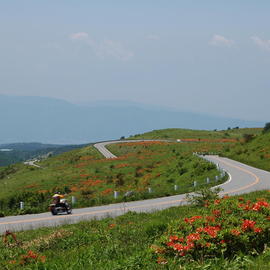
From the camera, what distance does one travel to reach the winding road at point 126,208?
19380 millimetres

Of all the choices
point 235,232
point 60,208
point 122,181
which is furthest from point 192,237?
point 122,181

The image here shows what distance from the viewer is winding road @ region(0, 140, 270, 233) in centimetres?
1938

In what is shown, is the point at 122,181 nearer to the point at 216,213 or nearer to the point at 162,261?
the point at 216,213

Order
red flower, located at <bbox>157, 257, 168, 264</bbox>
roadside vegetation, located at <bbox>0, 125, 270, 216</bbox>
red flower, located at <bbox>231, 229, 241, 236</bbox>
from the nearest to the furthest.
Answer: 1. red flower, located at <bbox>157, 257, 168, 264</bbox>
2. red flower, located at <bbox>231, 229, 241, 236</bbox>
3. roadside vegetation, located at <bbox>0, 125, 270, 216</bbox>

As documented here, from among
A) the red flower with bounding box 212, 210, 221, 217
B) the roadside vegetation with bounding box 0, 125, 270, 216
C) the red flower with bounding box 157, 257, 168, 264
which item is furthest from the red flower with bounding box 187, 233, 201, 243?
the roadside vegetation with bounding box 0, 125, 270, 216

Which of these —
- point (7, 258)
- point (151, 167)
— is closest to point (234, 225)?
point (7, 258)

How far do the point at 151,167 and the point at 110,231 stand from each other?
Result: 147 feet

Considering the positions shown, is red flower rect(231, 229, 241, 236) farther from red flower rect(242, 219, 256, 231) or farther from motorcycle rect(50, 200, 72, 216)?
motorcycle rect(50, 200, 72, 216)

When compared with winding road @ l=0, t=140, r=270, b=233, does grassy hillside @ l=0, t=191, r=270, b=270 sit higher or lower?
higher

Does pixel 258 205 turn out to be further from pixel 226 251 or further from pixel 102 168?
pixel 102 168

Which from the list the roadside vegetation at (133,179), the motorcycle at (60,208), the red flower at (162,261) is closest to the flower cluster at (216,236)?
the red flower at (162,261)

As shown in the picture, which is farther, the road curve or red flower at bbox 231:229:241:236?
the road curve

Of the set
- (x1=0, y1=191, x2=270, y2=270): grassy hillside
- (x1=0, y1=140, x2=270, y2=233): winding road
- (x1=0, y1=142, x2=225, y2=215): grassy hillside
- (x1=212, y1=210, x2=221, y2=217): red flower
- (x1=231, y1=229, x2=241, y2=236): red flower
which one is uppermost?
(x1=231, y1=229, x2=241, y2=236): red flower

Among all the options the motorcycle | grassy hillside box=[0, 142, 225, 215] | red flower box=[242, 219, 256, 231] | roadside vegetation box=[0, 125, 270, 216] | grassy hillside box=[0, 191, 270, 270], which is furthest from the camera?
grassy hillside box=[0, 142, 225, 215]
